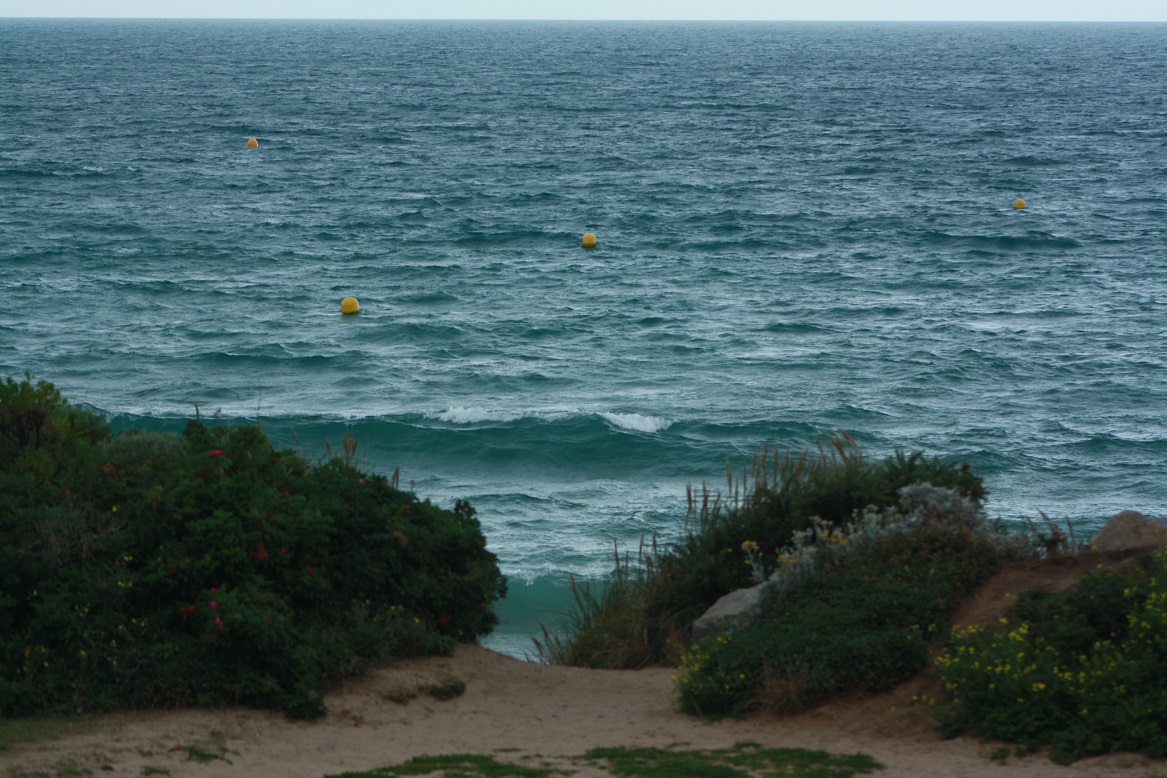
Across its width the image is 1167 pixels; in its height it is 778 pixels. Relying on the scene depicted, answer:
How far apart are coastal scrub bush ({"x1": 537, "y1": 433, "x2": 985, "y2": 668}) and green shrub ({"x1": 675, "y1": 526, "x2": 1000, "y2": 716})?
90cm

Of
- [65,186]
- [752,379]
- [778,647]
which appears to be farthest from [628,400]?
[65,186]

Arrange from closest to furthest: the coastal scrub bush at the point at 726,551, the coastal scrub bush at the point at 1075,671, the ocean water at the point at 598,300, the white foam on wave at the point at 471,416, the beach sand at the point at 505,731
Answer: the coastal scrub bush at the point at 1075,671 → the beach sand at the point at 505,731 → the coastal scrub bush at the point at 726,551 → the ocean water at the point at 598,300 → the white foam on wave at the point at 471,416

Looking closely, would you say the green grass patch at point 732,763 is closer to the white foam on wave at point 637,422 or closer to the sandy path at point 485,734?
the sandy path at point 485,734

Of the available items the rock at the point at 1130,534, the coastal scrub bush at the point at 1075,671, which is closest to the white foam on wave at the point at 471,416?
the rock at the point at 1130,534

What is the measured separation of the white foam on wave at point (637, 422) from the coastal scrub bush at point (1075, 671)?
12659mm

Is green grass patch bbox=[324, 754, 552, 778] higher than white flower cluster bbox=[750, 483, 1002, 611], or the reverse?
Answer: white flower cluster bbox=[750, 483, 1002, 611]

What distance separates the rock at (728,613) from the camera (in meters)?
9.17

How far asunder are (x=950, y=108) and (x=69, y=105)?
52397 mm

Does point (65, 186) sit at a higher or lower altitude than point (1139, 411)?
higher

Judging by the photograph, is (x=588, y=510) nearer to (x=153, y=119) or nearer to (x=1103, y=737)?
(x=1103, y=737)

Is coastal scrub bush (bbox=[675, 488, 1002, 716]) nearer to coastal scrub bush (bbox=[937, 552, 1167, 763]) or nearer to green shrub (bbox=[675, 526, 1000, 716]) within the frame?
green shrub (bbox=[675, 526, 1000, 716])

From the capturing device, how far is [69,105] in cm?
7362

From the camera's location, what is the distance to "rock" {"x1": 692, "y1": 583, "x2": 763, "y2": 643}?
9172mm

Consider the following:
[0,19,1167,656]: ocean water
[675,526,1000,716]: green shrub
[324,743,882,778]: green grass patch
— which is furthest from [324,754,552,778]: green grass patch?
[0,19,1167,656]: ocean water
